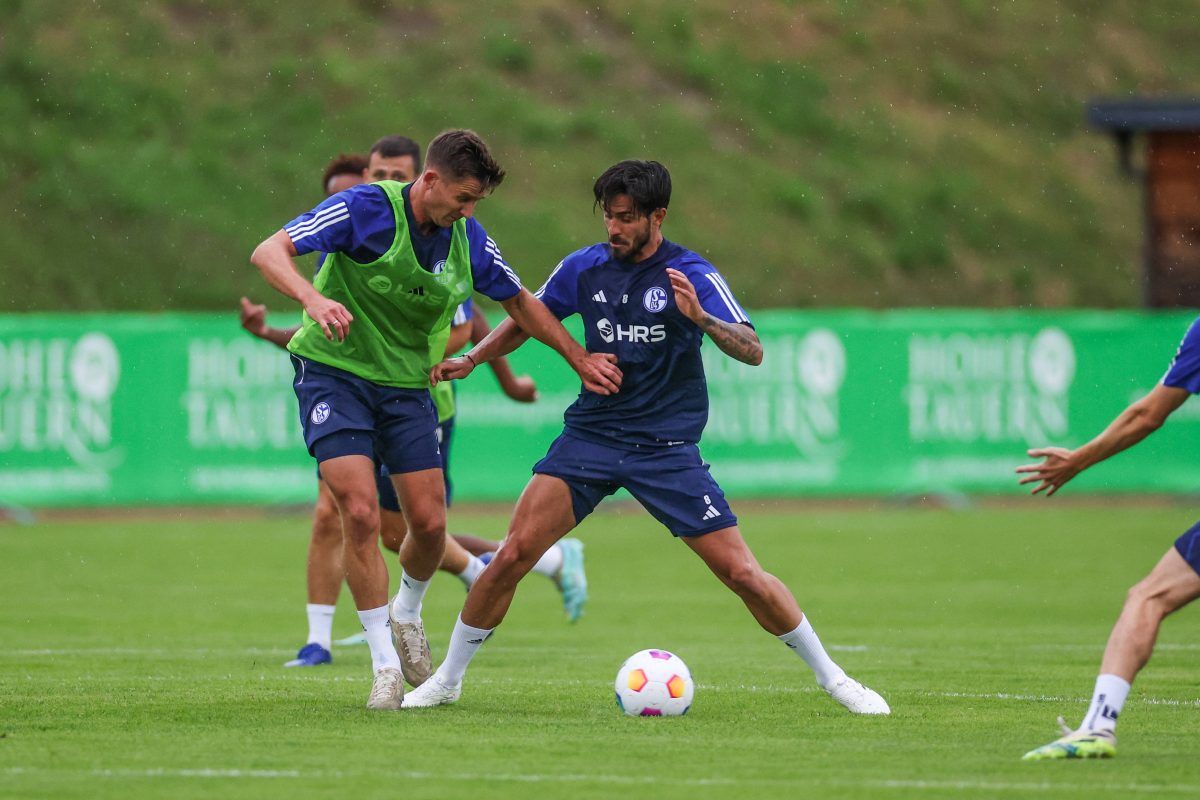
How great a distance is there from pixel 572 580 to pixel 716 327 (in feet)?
16.5

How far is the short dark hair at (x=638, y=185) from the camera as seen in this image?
25.6ft

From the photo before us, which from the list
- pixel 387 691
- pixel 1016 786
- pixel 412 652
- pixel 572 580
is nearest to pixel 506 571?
pixel 387 691

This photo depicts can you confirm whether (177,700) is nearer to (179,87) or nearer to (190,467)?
(190,467)

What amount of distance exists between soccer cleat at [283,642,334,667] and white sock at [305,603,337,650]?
36 millimetres

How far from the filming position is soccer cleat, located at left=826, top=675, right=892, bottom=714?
8.04 m

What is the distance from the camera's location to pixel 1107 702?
21.2ft

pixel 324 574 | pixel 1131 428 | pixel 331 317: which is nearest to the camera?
pixel 1131 428

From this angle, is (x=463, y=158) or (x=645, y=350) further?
(x=645, y=350)

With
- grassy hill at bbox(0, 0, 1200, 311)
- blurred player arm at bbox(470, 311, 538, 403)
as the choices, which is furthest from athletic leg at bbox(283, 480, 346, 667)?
grassy hill at bbox(0, 0, 1200, 311)

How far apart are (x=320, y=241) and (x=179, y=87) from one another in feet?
88.0

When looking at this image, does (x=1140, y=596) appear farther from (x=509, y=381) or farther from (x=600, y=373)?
(x=509, y=381)

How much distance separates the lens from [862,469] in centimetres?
2302

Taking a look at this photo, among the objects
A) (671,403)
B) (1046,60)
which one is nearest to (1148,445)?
(671,403)

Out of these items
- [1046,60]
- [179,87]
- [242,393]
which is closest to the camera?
[242,393]
